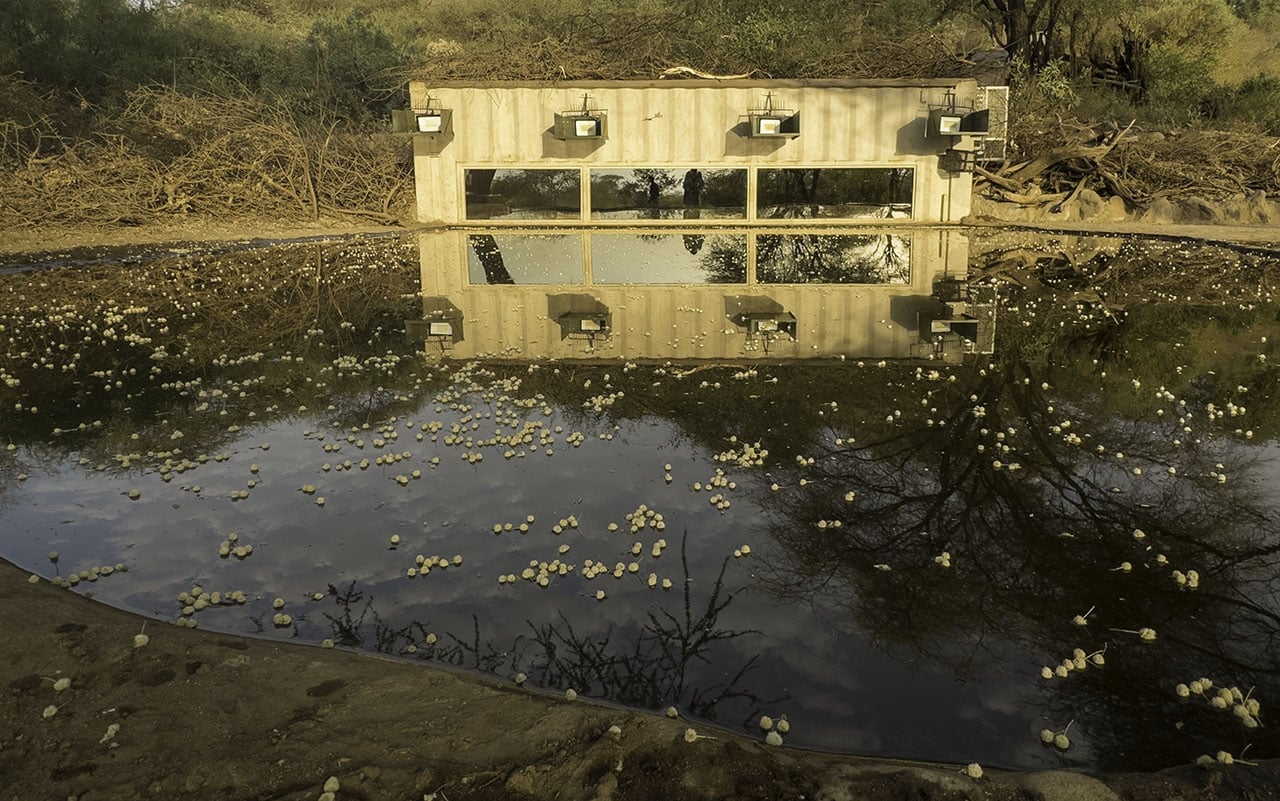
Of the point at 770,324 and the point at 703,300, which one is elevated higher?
the point at 703,300

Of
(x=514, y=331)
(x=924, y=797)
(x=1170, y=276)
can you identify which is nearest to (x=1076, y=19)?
(x=1170, y=276)

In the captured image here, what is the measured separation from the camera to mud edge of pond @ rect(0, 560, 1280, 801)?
11.9 ft

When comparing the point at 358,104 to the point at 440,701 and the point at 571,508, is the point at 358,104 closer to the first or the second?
the point at 571,508

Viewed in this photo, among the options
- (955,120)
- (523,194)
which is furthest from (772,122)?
(523,194)

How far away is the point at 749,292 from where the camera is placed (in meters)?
14.8

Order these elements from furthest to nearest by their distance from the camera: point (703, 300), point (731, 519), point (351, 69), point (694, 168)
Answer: point (351, 69) < point (694, 168) < point (703, 300) < point (731, 519)

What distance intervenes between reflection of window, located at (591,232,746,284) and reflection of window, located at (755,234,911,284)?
1.82 feet

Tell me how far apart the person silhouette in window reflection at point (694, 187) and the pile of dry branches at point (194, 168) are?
7370 mm

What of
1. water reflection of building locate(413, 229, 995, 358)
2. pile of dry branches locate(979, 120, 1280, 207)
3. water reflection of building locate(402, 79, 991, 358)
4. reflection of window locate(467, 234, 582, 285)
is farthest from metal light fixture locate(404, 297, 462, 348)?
pile of dry branches locate(979, 120, 1280, 207)

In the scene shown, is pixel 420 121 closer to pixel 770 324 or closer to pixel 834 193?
pixel 834 193

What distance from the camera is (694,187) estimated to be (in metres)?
24.2

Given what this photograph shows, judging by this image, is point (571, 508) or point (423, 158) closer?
point (571, 508)

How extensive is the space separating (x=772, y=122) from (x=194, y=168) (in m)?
13.9

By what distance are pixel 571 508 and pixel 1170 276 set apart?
45.5 feet
